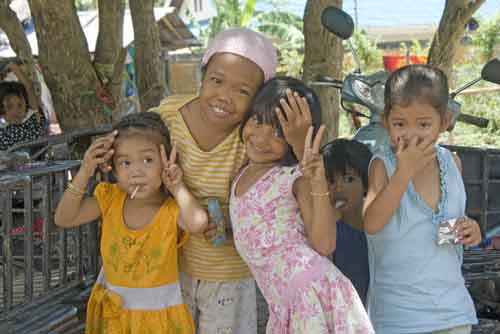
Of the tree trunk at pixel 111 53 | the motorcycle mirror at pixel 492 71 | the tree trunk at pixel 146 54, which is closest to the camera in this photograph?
the motorcycle mirror at pixel 492 71

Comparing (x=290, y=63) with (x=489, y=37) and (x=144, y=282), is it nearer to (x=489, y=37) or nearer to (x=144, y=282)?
(x=489, y=37)

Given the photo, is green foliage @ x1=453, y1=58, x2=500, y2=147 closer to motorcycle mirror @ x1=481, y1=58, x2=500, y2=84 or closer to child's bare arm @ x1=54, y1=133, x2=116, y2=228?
motorcycle mirror @ x1=481, y1=58, x2=500, y2=84

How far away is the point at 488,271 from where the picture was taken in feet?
11.3

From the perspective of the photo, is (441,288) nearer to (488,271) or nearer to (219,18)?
(488,271)

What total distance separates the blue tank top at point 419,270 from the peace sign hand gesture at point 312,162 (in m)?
0.42

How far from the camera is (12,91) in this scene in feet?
21.2

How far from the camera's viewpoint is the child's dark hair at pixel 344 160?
9.62 feet

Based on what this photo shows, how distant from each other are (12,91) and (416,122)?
492cm

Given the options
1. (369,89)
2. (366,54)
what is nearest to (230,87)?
(369,89)

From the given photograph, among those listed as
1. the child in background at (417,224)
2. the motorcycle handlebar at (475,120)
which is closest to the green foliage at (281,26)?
the motorcycle handlebar at (475,120)

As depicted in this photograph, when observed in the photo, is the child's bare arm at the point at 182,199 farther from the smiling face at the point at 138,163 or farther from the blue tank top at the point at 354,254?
the blue tank top at the point at 354,254

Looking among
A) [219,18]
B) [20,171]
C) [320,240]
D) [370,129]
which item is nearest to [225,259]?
[320,240]

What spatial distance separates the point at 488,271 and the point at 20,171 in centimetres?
222

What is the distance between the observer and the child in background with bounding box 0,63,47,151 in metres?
6.26
